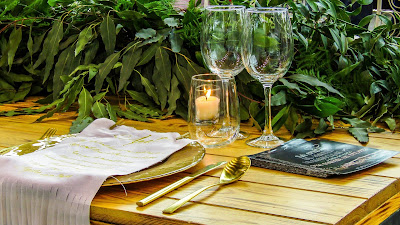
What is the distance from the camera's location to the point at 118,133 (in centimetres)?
118

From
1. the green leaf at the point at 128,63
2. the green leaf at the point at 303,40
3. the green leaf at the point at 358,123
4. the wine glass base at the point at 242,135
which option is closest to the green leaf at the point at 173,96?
the green leaf at the point at 128,63

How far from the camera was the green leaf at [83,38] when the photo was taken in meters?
1.56

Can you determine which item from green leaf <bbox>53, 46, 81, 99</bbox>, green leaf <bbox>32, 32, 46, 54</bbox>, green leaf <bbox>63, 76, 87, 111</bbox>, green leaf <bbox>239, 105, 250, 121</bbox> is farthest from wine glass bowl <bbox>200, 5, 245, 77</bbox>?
green leaf <bbox>32, 32, 46, 54</bbox>

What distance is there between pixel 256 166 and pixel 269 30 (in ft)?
0.84

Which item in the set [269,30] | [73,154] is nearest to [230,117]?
[269,30]

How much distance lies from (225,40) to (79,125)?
0.43 m

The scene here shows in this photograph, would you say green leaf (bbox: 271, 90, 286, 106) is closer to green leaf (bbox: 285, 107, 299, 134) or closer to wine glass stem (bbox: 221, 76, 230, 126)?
green leaf (bbox: 285, 107, 299, 134)

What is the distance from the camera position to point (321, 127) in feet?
4.16

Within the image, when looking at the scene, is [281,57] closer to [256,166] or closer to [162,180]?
[256,166]

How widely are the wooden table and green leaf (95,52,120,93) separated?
22.0 inches

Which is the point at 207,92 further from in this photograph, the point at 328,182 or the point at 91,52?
the point at 91,52

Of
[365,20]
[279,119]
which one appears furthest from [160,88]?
[365,20]

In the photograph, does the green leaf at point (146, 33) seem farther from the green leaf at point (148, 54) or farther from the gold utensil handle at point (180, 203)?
the gold utensil handle at point (180, 203)

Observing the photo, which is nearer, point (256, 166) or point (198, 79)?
point (256, 166)
